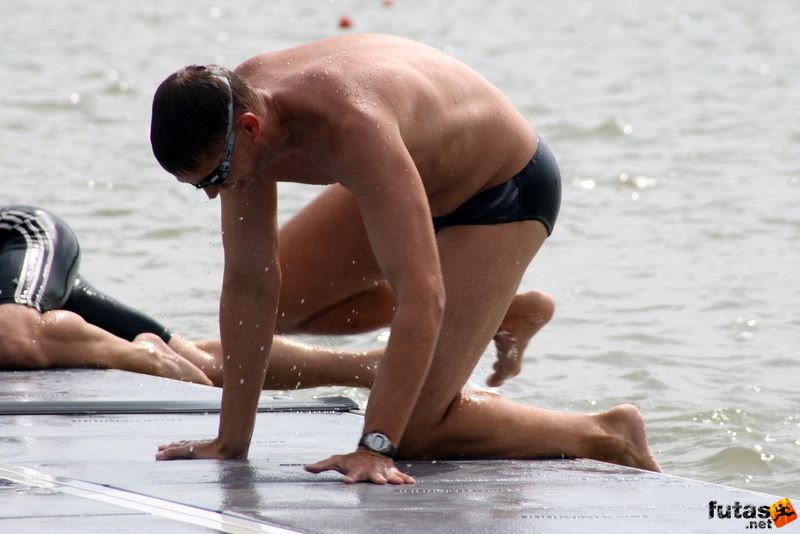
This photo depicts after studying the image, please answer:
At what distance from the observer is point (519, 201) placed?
4.44 meters

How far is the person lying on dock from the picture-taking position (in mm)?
5855

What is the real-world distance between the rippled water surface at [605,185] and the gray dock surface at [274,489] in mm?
1290

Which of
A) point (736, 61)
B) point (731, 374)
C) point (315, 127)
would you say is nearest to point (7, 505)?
point (315, 127)

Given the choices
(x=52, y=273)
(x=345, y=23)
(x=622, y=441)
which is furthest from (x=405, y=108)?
(x=345, y=23)

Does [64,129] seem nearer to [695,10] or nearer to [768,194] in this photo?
[768,194]

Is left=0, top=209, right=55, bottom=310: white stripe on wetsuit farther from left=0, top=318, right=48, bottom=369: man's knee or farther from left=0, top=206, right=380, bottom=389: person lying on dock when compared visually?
left=0, top=318, right=48, bottom=369: man's knee

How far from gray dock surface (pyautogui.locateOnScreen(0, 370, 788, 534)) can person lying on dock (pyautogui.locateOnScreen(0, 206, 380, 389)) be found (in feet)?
2.41

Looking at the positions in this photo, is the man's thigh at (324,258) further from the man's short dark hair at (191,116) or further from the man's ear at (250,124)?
the man's short dark hair at (191,116)

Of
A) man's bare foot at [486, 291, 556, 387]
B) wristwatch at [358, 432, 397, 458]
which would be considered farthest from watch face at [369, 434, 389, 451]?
man's bare foot at [486, 291, 556, 387]

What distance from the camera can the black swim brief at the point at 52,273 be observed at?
6.03 m

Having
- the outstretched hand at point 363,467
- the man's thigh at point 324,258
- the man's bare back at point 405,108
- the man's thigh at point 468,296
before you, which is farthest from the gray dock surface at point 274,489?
the man's bare back at point 405,108

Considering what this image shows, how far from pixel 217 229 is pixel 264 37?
12686 mm

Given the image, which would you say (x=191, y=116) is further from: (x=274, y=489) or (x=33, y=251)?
(x=33, y=251)

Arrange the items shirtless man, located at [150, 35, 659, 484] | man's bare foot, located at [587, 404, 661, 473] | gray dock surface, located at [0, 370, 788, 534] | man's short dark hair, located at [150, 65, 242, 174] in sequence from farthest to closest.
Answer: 1. man's bare foot, located at [587, 404, 661, 473]
2. shirtless man, located at [150, 35, 659, 484]
3. man's short dark hair, located at [150, 65, 242, 174]
4. gray dock surface, located at [0, 370, 788, 534]
